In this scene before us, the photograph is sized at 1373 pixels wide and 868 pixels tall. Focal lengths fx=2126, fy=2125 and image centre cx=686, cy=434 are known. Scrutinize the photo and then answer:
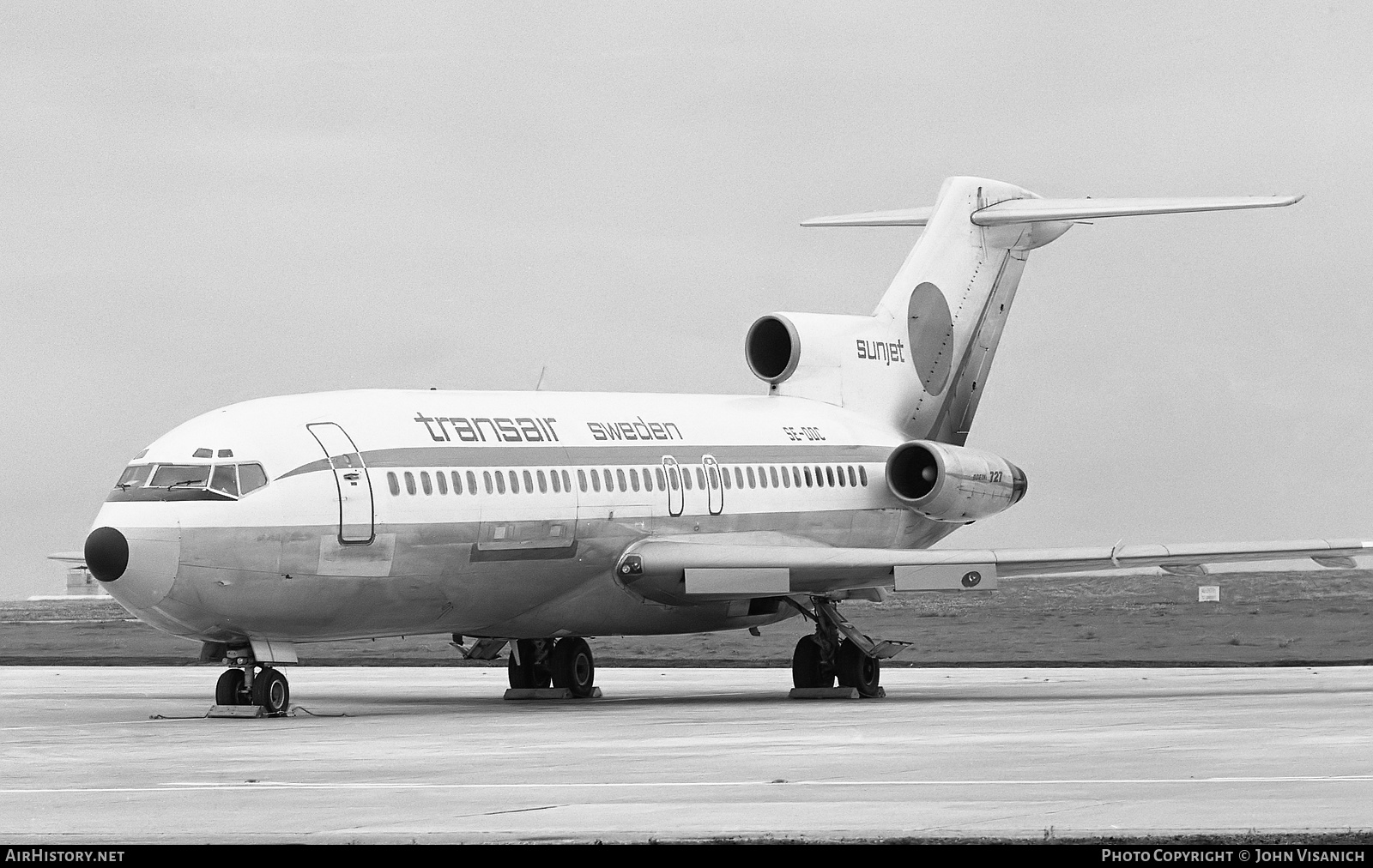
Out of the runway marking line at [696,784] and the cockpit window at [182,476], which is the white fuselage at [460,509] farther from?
the runway marking line at [696,784]

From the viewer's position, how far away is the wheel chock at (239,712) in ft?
84.3

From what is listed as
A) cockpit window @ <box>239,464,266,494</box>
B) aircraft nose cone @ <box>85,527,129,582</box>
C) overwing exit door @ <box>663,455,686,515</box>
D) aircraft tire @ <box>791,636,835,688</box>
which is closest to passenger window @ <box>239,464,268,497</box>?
cockpit window @ <box>239,464,266,494</box>

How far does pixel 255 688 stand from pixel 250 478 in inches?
101

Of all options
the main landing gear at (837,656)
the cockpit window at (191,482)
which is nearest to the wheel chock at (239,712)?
the cockpit window at (191,482)

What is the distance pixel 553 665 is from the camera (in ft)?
105

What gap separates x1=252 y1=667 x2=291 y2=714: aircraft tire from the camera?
2580 centimetres

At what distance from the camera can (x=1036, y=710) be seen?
24922mm

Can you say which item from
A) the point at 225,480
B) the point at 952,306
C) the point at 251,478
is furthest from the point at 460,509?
the point at 952,306

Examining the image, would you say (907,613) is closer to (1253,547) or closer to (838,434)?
(838,434)

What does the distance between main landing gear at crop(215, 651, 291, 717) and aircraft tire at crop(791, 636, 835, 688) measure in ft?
28.5

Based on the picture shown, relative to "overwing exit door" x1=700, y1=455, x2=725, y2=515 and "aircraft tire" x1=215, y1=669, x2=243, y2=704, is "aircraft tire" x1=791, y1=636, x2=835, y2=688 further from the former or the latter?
"aircraft tire" x1=215, y1=669, x2=243, y2=704

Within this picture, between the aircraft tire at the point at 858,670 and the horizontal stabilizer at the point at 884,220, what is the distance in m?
11.0

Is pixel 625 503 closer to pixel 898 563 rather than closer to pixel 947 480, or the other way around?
pixel 898 563

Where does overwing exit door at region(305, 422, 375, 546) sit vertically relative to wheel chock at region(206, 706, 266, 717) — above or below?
above
